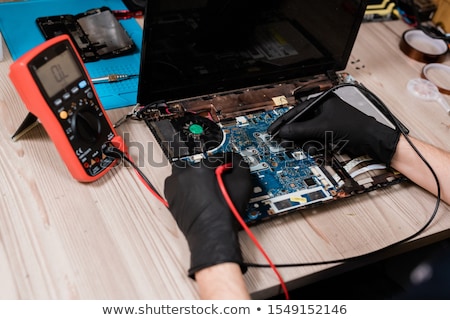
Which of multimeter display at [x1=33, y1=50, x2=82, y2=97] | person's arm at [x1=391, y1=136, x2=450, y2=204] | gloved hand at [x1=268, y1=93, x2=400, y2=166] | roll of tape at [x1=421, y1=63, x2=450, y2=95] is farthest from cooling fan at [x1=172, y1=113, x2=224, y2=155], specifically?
roll of tape at [x1=421, y1=63, x2=450, y2=95]

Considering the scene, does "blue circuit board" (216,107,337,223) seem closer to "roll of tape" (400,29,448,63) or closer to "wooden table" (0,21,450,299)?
"wooden table" (0,21,450,299)

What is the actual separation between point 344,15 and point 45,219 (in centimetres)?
77

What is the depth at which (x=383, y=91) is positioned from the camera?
3.86 ft

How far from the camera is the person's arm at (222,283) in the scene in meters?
0.68

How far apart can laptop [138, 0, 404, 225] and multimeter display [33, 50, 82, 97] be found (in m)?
0.13

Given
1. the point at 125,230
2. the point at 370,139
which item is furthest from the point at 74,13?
the point at 370,139

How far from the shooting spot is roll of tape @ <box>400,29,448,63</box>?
1277mm

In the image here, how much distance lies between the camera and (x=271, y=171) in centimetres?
87

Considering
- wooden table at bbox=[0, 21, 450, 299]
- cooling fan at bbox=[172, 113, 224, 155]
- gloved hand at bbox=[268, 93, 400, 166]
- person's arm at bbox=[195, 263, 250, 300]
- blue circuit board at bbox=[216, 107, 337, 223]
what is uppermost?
gloved hand at bbox=[268, 93, 400, 166]

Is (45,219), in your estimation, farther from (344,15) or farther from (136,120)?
(344,15)

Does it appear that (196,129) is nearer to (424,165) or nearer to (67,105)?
(67,105)

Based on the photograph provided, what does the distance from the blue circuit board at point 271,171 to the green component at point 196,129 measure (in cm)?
6

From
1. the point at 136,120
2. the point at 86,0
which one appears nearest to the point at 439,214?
the point at 136,120

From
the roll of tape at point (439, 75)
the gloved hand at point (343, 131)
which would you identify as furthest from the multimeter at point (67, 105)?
the roll of tape at point (439, 75)
